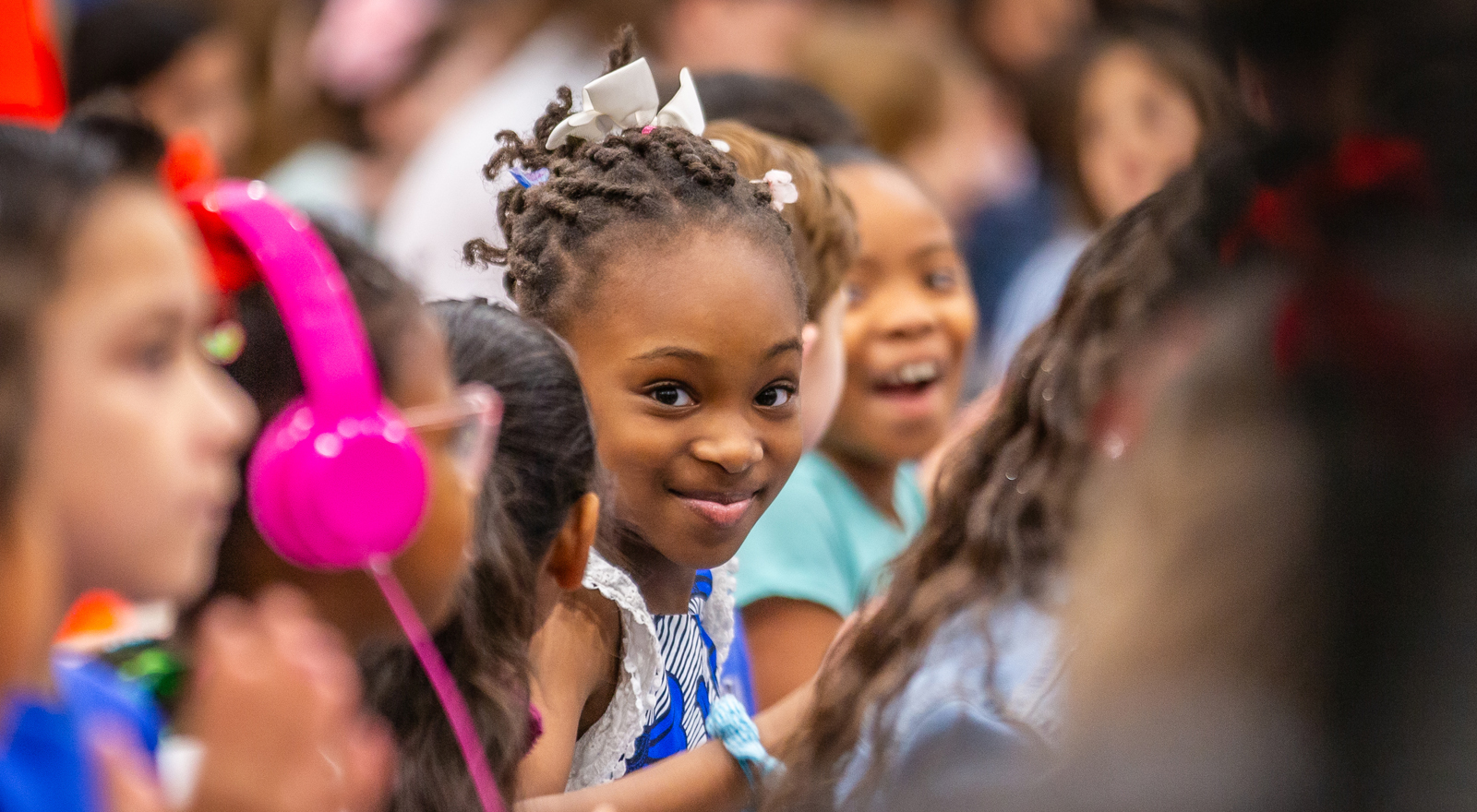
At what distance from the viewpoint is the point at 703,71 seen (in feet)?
8.79

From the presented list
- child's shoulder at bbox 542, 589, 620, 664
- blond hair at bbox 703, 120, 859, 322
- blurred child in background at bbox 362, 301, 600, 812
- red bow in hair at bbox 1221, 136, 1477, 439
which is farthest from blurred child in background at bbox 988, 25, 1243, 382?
red bow in hair at bbox 1221, 136, 1477, 439

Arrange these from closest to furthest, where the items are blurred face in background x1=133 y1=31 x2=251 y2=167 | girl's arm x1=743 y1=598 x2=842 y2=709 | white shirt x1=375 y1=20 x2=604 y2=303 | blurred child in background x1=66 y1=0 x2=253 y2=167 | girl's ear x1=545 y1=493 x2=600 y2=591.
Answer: girl's ear x1=545 y1=493 x2=600 y2=591, girl's arm x1=743 y1=598 x2=842 y2=709, white shirt x1=375 y1=20 x2=604 y2=303, blurred child in background x1=66 y1=0 x2=253 y2=167, blurred face in background x1=133 y1=31 x2=251 y2=167

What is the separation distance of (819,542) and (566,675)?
0.72 metres

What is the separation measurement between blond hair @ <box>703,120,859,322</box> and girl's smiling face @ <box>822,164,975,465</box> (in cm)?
29

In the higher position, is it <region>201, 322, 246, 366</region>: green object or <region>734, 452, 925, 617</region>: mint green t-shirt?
<region>201, 322, 246, 366</region>: green object

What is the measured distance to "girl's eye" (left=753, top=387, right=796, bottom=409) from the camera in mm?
1648

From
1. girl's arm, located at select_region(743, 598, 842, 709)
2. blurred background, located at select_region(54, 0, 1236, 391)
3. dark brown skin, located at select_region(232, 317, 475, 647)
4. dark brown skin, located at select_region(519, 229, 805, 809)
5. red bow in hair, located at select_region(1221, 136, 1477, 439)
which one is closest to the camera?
red bow in hair, located at select_region(1221, 136, 1477, 439)

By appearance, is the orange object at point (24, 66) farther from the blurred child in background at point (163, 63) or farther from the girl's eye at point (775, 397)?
the blurred child in background at point (163, 63)

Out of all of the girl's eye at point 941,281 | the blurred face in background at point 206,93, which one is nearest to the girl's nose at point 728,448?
the girl's eye at point 941,281

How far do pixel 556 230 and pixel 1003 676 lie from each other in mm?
705

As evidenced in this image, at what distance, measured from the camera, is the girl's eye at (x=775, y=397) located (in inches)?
64.9

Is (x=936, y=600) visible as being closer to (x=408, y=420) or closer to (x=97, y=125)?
(x=408, y=420)

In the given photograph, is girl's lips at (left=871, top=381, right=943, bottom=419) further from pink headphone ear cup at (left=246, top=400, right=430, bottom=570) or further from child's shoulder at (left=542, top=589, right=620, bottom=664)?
pink headphone ear cup at (left=246, top=400, right=430, bottom=570)

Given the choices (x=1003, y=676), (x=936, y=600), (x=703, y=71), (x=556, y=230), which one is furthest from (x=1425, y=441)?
(x=703, y=71)
